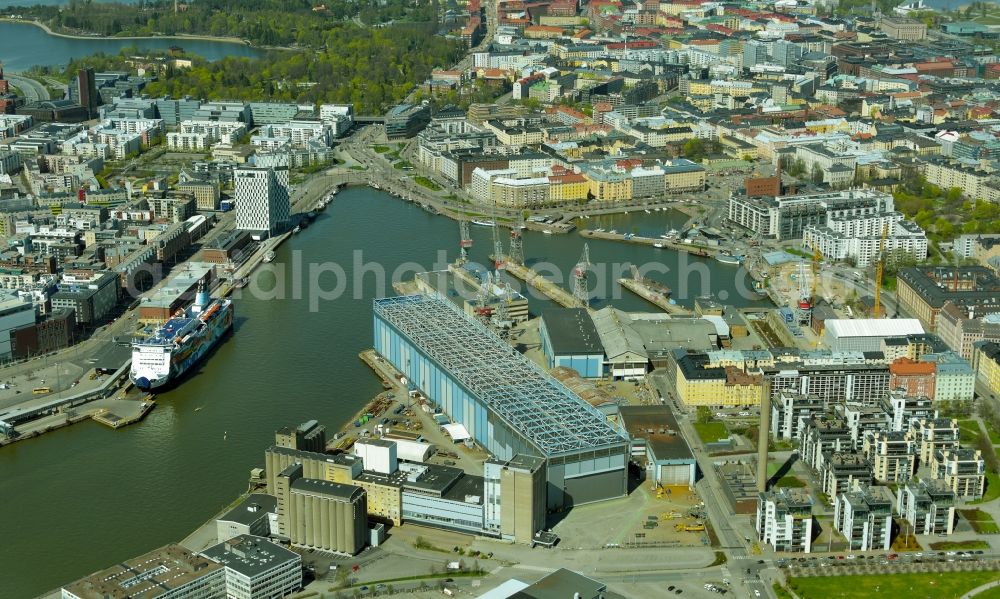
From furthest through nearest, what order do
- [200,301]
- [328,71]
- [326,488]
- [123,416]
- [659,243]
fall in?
[328,71]
[659,243]
[200,301]
[123,416]
[326,488]

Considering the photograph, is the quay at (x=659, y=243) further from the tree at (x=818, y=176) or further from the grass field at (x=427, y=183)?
the tree at (x=818, y=176)

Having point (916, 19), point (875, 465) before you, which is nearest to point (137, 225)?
point (875, 465)

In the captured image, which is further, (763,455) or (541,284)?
(541,284)

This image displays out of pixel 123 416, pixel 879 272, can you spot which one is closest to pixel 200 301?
pixel 123 416

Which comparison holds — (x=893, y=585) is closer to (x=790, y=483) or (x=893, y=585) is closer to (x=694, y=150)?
(x=790, y=483)

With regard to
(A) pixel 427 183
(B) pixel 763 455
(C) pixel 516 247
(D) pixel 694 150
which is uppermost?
(D) pixel 694 150
